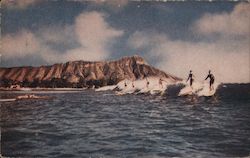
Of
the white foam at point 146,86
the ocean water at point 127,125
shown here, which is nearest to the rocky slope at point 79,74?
the white foam at point 146,86

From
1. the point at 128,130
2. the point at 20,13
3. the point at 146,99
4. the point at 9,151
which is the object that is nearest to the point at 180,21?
the point at 146,99

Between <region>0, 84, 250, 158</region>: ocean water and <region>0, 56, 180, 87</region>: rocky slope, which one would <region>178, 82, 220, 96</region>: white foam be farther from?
<region>0, 56, 180, 87</region>: rocky slope

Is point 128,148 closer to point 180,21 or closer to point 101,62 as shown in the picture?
point 101,62

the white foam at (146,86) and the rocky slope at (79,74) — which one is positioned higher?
the rocky slope at (79,74)

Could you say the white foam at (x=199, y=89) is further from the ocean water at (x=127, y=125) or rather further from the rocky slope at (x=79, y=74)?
the rocky slope at (x=79, y=74)

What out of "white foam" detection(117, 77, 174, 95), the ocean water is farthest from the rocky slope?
the ocean water

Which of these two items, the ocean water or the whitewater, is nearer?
the ocean water
